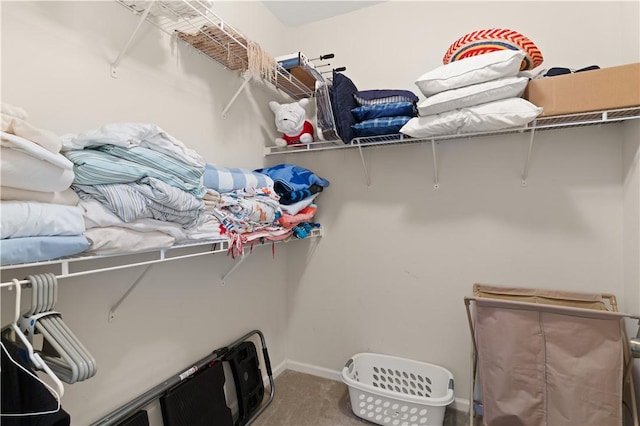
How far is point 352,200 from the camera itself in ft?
7.30

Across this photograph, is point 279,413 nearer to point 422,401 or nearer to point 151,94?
point 422,401

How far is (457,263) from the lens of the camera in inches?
76.4

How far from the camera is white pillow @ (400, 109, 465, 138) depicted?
4.97 ft

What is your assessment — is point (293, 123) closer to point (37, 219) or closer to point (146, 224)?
point (146, 224)

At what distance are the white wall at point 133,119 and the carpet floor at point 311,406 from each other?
1.62ft

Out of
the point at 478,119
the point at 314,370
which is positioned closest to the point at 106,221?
the point at 478,119

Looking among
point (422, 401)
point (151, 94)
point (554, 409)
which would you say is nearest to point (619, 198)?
point (554, 409)

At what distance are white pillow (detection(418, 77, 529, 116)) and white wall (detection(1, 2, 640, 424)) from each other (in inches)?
18.4

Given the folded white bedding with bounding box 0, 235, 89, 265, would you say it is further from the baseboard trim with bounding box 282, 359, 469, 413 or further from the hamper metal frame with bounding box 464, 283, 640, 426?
the baseboard trim with bounding box 282, 359, 469, 413

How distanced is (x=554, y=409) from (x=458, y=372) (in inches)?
23.3

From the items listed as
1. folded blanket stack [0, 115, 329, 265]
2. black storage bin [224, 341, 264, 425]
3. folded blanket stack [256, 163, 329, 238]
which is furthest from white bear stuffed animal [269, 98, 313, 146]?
black storage bin [224, 341, 264, 425]

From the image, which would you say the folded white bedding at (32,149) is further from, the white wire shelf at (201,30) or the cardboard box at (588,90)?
the cardboard box at (588,90)

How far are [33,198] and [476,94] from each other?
1.64 metres

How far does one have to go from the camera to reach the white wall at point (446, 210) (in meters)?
1.66
